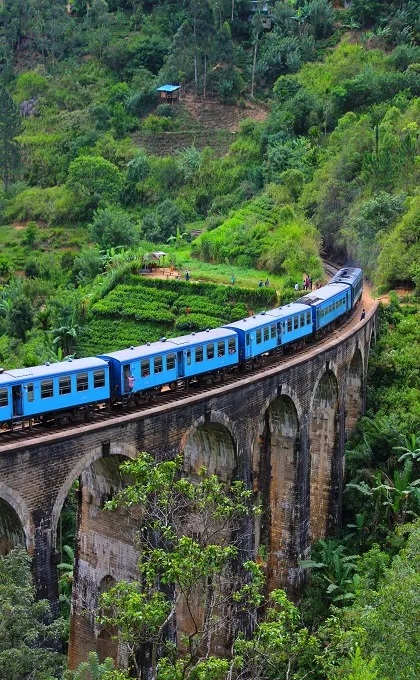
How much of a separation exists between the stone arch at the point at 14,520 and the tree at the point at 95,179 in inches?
1996

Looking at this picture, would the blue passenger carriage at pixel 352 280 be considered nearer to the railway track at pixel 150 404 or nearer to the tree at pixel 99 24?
the railway track at pixel 150 404

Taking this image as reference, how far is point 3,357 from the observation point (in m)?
46.4

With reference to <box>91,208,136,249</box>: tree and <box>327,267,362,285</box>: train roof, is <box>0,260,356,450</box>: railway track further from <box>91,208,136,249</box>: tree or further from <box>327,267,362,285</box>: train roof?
<box>91,208,136,249</box>: tree

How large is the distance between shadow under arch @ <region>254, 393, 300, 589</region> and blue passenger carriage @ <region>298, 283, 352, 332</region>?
6.42 metres

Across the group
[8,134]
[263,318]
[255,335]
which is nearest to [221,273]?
[263,318]

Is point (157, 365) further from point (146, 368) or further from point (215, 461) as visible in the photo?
point (215, 461)

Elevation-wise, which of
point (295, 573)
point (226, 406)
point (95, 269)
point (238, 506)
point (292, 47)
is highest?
point (292, 47)

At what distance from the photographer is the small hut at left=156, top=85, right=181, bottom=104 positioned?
78.8 meters

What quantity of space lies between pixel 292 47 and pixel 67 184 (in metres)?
25.0

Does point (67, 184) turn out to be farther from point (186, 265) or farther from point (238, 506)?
point (238, 506)

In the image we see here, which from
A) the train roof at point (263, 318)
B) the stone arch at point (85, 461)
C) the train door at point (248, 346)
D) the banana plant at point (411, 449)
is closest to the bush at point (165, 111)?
the train roof at point (263, 318)

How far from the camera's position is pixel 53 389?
21.6m

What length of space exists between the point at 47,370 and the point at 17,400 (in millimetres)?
1277

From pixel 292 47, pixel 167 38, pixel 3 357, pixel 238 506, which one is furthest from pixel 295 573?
pixel 167 38
